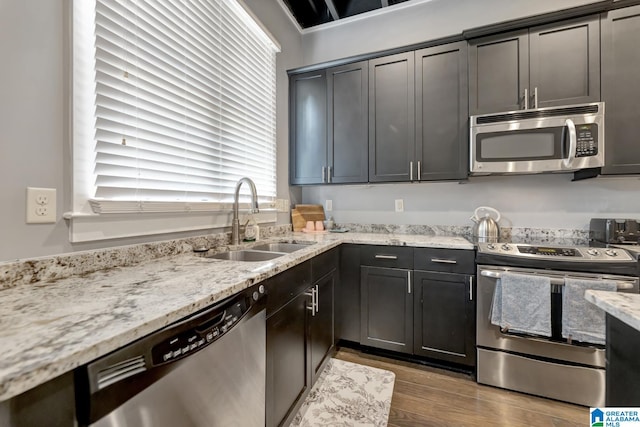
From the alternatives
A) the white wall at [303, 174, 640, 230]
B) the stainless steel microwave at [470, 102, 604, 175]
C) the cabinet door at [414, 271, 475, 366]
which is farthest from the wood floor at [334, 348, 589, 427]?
the stainless steel microwave at [470, 102, 604, 175]

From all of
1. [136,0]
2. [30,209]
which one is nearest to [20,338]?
[30,209]

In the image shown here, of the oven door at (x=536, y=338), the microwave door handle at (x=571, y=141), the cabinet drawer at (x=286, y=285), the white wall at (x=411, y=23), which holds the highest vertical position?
the white wall at (x=411, y=23)

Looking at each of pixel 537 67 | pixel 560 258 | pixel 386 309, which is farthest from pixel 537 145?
pixel 386 309

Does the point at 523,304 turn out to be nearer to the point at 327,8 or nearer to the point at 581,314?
the point at 581,314

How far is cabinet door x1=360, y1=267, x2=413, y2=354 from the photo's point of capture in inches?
82.0

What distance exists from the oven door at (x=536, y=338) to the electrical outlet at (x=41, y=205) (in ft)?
7.38

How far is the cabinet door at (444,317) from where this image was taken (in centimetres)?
192

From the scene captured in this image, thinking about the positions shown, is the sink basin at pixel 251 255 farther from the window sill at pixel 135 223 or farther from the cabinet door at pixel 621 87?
the cabinet door at pixel 621 87

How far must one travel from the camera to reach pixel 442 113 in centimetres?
222

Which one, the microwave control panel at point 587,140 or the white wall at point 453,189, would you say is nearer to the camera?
the microwave control panel at point 587,140

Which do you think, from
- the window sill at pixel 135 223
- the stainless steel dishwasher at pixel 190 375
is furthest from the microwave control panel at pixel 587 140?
the window sill at pixel 135 223

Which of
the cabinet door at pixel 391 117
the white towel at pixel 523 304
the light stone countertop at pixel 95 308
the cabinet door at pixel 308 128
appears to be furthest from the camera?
the cabinet door at pixel 308 128

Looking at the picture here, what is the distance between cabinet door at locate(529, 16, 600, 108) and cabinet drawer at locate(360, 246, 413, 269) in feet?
4.57

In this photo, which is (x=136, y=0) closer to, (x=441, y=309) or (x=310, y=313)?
(x=310, y=313)
